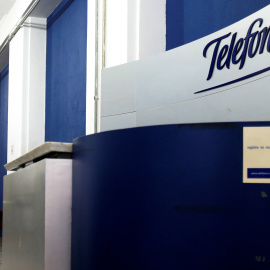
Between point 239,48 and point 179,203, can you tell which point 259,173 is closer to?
point 179,203

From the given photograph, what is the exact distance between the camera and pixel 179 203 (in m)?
1.38

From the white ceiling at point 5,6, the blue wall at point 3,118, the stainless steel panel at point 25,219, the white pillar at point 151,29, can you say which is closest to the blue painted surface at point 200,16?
the white pillar at point 151,29

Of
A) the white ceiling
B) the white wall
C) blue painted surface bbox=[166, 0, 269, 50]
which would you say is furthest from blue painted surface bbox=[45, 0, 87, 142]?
blue painted surface bbox=[166, 0, 269, 50]

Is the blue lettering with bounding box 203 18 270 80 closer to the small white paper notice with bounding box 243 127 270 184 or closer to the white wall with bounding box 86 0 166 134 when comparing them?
the small white paper notice with bounding box 243 127 270 184

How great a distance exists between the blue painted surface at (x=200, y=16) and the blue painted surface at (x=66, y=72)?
1403 mm

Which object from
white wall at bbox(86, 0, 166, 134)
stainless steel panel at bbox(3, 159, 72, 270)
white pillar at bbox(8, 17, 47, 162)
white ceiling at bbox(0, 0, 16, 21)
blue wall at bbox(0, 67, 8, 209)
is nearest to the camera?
stainless steel panel at bbox(3, 159, 72, 270)

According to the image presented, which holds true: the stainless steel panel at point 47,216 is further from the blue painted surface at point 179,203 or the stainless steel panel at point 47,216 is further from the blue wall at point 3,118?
the blue wall at point 3,118

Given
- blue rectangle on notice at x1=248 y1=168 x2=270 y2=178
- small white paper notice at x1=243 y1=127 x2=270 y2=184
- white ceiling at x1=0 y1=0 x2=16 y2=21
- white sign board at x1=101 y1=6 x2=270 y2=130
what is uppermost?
white ceiling at x1=0 y1=0 x2=16 y2=21

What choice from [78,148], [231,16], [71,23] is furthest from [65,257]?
[71,23]

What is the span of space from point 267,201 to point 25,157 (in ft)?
4.47

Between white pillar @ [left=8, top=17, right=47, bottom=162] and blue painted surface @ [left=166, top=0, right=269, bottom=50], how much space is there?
112 inches

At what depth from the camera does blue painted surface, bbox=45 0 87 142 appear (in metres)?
5.15

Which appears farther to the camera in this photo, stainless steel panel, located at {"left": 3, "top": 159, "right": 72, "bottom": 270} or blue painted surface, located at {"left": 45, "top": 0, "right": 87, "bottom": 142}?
blue painted surface, located at {"left": 45, "top": 0, "right": 87, "bottom": 142}

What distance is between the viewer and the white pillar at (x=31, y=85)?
637 cm
